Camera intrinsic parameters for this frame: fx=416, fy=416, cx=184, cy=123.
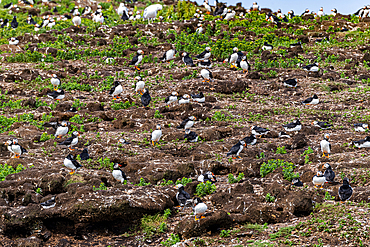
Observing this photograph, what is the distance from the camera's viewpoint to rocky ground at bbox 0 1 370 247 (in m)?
10.6

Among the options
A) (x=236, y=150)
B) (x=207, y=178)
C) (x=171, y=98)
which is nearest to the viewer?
(x=207, y=178)

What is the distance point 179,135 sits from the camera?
16.9 metres

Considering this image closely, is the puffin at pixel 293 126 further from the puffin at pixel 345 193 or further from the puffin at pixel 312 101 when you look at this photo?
the puffin at pixel 345 193

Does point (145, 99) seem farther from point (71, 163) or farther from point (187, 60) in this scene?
point (71, 163)

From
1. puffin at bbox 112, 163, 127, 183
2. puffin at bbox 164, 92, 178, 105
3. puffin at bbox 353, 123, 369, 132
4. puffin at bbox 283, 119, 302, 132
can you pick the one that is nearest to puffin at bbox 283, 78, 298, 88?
puffin at bbox 283, 119, 302, 132

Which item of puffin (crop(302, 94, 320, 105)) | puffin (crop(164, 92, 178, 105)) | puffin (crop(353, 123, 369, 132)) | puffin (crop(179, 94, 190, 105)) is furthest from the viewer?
puffin (crop(302, 94, 320, 105))

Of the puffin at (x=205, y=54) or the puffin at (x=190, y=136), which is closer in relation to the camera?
the puffin at (x=190, y=136)

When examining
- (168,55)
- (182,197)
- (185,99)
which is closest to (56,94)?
(185,99)

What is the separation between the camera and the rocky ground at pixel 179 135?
34.9 ft

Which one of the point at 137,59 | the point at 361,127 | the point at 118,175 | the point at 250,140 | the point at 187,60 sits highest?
the point at 361,127

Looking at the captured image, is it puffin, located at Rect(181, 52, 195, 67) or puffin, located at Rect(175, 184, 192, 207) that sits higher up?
puffin, located at Rect(181, 52, 195, 67)

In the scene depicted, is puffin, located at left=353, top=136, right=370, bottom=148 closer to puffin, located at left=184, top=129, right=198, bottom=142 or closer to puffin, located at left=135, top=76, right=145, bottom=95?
puffin, located at left=184, top=129, right=198, bottom=142

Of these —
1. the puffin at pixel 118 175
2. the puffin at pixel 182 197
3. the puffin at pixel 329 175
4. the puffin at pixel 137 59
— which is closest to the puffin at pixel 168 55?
the puffin at pixel 137 59

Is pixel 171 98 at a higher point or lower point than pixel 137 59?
lower
